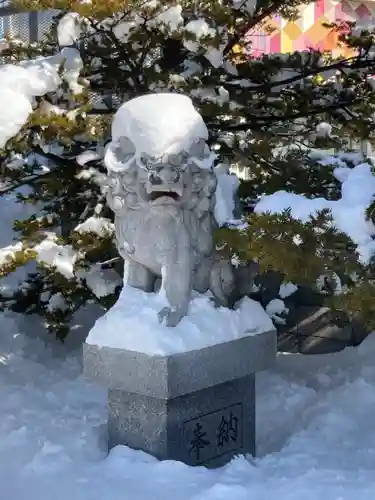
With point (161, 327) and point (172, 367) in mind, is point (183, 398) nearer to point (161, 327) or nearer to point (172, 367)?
point (172, 367)

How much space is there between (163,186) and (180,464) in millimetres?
1106

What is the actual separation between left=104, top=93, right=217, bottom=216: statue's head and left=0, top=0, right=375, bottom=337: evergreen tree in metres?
0.79

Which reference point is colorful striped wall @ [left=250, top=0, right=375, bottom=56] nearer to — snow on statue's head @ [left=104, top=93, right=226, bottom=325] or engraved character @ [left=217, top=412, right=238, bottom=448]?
snow on statue's head @ [left=104, top=93, right=226, bottom=325]

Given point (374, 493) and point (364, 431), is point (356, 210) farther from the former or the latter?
point (364, 431)

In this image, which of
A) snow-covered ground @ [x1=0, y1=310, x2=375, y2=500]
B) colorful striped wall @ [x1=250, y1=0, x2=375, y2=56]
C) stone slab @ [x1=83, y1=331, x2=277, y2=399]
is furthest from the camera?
colorful striped wall @ [x1=250, y1=0, x2=375, y2=56]

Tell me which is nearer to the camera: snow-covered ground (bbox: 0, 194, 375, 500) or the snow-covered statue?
snow-covered ground (bbox: 0, 194, 375, 500)

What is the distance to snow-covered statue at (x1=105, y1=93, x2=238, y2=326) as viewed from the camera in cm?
287

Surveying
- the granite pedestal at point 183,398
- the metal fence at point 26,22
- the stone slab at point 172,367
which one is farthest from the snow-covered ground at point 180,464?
the metal fence at point 26,22

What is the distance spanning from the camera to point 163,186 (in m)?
2.84

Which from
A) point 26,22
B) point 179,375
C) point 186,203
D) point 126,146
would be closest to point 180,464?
point 179,375

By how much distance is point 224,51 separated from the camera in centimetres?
463

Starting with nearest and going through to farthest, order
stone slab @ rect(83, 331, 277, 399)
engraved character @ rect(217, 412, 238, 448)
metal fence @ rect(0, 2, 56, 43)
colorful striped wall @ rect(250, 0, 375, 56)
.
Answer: stone slab @ rect(83, 331, 277, 399)
engraved character @ rect(217, 412, 238, 448)
metal fence @ rect(0, 2, 56, 43)
colorful striped wall @ rect(250, 0, 375, 56)

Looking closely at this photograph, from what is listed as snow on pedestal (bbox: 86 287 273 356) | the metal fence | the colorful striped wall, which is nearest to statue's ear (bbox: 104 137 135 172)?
snow on pedestal (bbox: 86 287 273 356)

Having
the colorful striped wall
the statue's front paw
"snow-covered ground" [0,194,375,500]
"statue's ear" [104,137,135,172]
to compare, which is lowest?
"snow-covered ground" [0,194,375,500]
